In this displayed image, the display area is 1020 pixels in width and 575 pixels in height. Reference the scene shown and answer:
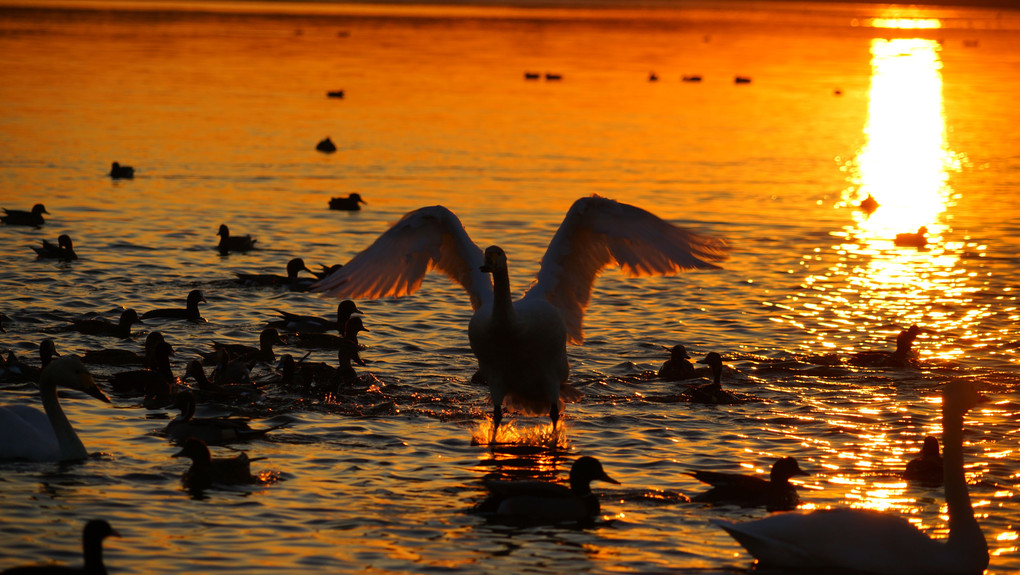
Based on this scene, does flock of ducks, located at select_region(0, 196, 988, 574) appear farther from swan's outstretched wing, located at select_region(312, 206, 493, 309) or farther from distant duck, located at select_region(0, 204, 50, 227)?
distant duck, located at select_region(0, 204, 50, 227)

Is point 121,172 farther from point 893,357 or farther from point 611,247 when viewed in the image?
point 893,357

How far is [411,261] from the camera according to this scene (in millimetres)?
12367

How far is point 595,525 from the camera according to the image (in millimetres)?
9359

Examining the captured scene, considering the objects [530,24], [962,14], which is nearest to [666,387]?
[530,24]

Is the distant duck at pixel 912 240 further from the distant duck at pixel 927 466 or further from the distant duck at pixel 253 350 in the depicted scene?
the distant duck at pixel 927 466

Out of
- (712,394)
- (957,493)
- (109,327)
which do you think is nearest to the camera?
(957,493)

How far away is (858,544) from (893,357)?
19.7ft

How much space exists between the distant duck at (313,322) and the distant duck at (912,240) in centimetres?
918

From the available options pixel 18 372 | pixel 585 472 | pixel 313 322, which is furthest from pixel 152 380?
pixel 585 472

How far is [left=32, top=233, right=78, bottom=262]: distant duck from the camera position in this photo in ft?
59.5

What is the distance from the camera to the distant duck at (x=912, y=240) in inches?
822

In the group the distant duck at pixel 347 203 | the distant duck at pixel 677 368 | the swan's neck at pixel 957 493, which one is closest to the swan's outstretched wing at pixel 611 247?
the distant duck at pixel 677 368

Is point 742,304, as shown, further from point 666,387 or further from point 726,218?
point 726,218

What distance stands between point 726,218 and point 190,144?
13.3 metres
